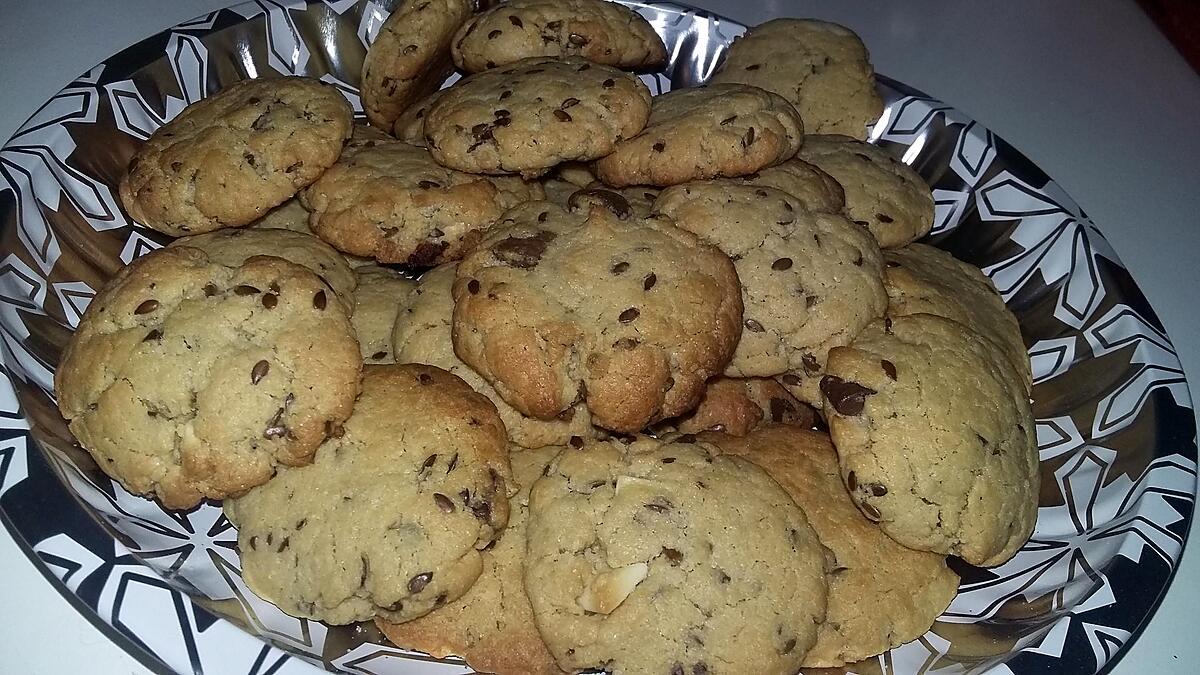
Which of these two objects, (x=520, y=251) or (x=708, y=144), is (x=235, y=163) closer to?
(x=520, y=251)

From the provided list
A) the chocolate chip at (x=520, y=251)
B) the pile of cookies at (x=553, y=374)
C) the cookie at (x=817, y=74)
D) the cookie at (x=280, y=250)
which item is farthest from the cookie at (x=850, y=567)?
the cookie at (x=817, y=74)

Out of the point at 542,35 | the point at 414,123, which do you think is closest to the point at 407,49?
the point at 414,123

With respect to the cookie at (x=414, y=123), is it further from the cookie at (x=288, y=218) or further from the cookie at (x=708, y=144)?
the cookie at (x=708, y=144)

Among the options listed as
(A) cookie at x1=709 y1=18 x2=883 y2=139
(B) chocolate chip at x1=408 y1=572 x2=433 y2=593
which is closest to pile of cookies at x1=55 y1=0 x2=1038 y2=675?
(B) chocolate chip at x1=408 y1=572 x2=433 y2=593

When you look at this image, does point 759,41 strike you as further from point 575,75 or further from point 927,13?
point 927,13

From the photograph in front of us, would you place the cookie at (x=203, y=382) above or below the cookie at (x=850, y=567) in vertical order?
above

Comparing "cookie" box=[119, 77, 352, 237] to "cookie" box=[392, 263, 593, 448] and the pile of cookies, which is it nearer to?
the pile of cookies

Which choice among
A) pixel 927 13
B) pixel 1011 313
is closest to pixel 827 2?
pixel 927 13
